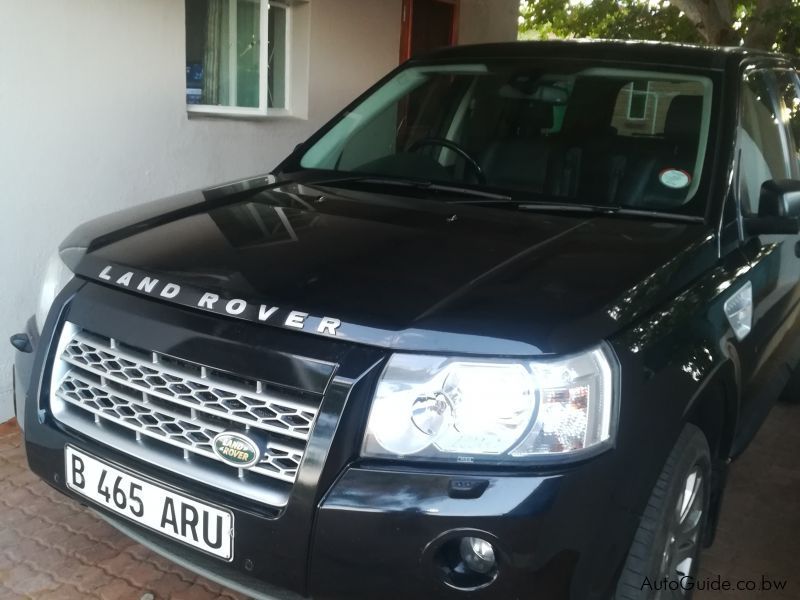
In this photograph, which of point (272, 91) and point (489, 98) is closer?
point (489, 98)

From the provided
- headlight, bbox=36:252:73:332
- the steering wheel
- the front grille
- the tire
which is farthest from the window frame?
the tire

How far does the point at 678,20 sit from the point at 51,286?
31.6ft

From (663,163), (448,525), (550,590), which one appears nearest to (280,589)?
(448,525)

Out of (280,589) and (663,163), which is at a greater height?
(663,163)

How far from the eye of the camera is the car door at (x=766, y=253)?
9.17 ft

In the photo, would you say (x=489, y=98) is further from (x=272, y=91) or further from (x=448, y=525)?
(x=272, y=91)

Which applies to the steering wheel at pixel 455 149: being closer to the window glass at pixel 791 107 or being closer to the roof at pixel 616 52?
the roof at pixel 616 52

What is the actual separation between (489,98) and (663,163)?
0.86 metres

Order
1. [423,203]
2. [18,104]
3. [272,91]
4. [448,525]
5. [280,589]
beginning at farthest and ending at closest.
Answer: [272,91] → [18,104] → [423,203] → [280,589] → [448,525]

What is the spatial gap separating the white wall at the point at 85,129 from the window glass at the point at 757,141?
9.99 ft

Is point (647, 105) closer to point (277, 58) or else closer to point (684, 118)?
point (684, 118)

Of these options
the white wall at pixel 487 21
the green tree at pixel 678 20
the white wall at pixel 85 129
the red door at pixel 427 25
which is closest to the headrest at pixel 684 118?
the white wall at pixel 85 129

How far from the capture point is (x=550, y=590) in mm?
1702

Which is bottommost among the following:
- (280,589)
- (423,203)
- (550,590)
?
(280,589)
